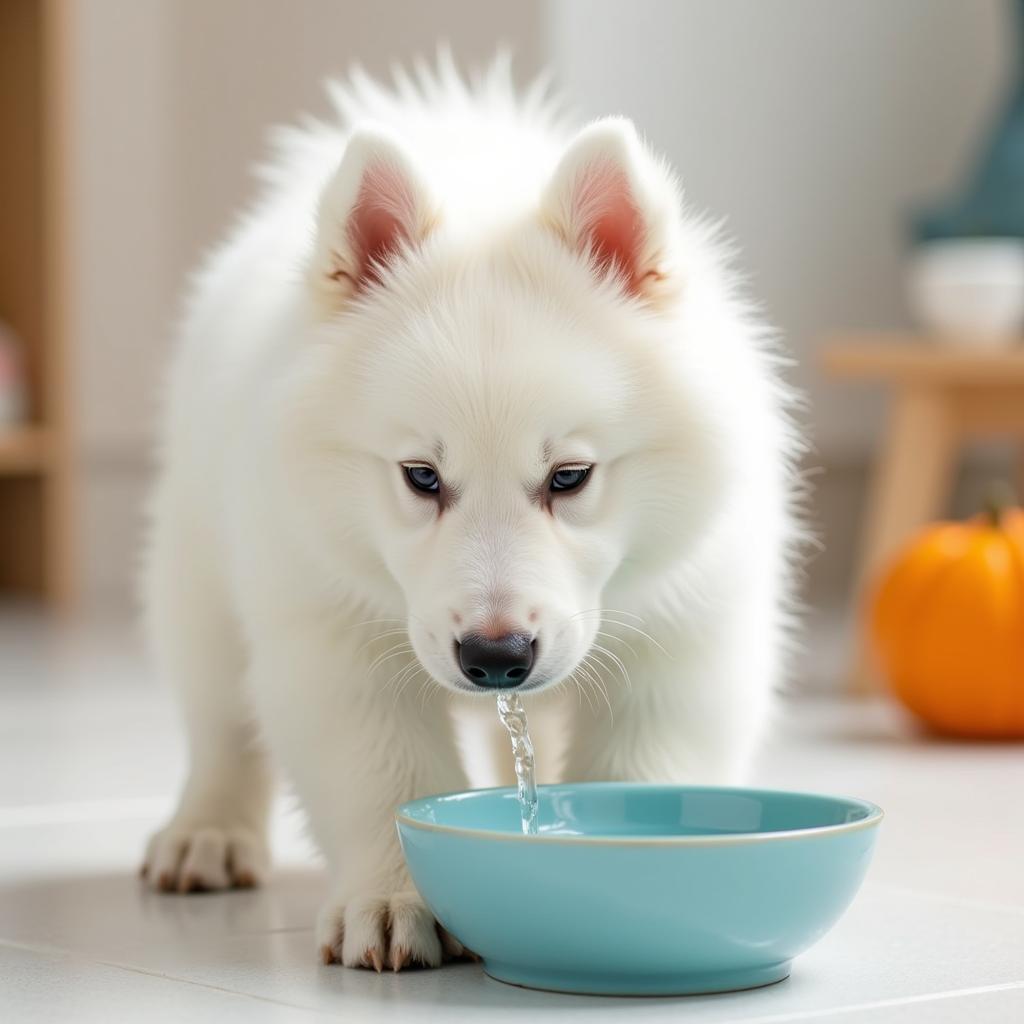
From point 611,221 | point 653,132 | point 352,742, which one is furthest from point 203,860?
point 653,132

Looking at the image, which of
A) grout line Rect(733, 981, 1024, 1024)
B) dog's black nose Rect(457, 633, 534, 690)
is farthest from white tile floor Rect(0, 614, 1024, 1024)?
dog's black nose Rect(457, 633, 534, 690)

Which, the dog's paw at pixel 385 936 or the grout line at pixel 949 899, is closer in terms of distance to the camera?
the dog's paw at pixel 385 936

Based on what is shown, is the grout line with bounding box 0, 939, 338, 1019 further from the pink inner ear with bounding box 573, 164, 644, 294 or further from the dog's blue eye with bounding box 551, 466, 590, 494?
the pink inner ear with bounding box 573, 164, 644, 294

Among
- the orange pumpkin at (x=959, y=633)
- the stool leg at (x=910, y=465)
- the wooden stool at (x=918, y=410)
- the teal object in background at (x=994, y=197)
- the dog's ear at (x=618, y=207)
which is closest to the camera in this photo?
the dog's ear at (x=618, y=207)

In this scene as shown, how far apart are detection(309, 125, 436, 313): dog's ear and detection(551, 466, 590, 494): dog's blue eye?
1.09ft

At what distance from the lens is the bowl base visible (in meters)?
1.60

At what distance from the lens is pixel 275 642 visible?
199 centimetres

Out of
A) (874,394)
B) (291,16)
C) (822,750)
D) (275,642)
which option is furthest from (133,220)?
(275,642)

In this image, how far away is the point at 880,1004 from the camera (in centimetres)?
159

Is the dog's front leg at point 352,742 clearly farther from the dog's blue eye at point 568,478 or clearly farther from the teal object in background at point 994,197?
the teal object in background at point 994,197

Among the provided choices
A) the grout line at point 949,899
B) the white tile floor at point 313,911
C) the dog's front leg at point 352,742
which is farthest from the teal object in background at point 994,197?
the dog's front leg at point 352,742

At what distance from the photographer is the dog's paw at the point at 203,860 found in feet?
7.30

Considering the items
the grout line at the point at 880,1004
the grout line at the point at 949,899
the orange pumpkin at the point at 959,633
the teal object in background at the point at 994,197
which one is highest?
the teal object in background at the point at 994,197

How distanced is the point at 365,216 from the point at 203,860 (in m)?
0.82
